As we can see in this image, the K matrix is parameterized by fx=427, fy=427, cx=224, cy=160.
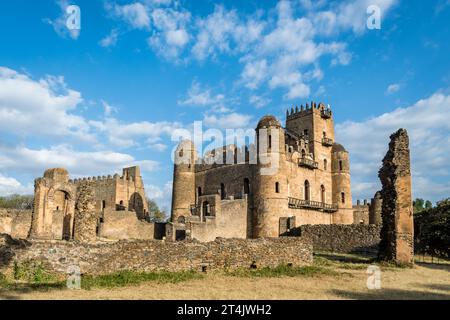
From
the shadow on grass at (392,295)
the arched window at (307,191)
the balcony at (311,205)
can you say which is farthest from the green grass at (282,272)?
the arched window at (307,191)

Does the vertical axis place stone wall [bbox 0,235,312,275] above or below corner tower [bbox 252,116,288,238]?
below

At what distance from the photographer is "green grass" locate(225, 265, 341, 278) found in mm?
16016

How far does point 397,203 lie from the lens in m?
20.9

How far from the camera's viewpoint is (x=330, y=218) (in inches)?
1752

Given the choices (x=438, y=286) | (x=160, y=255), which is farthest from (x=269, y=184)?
(x=438, y=286)

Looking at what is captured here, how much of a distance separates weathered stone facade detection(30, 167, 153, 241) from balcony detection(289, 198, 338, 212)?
13053mm

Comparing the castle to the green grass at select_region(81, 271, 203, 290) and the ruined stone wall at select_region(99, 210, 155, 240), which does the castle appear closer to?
the ruined stone wall at select_region(99, 210, 155, 240)

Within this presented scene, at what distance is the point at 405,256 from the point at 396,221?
1677 mm

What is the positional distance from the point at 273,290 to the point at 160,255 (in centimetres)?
465

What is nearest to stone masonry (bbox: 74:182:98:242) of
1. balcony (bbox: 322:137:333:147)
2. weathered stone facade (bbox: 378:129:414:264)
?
weathered stone facade (bbox: 378:129:414:264)

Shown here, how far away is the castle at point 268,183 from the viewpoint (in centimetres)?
3588

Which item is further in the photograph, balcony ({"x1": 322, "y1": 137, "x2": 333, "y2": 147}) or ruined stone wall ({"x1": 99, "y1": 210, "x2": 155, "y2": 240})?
balcony ({"x1": 322, "y1": 137, "x2": 333, "y2": 147})
